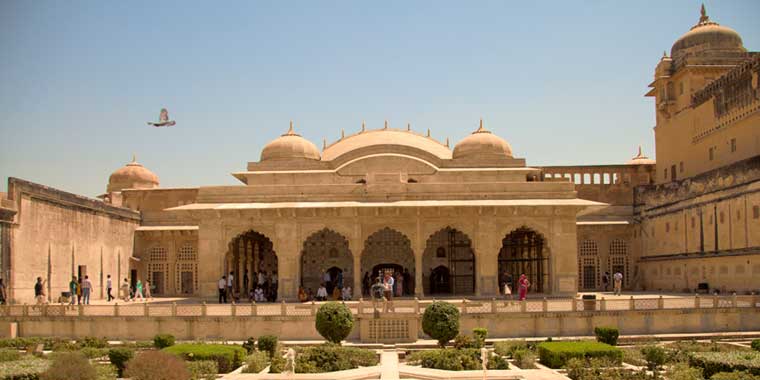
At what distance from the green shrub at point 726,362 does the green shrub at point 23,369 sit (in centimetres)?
1044

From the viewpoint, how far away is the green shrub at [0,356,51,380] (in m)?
11.9

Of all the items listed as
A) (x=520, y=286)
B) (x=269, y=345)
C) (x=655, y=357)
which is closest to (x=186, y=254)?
(x=520, y=286)

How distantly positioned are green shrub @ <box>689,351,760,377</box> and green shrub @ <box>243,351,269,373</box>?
7.51 metres

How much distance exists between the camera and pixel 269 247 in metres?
31.8

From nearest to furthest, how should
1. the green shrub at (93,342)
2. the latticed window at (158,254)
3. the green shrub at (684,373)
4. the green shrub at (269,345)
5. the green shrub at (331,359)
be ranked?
the green shrub at (684,373)
the green shrub at (331,359)
the green shrub at (269,345)
the green shrub at (93,342)
the latticed window at (158,254)

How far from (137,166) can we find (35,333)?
20987mm

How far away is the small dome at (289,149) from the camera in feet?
103

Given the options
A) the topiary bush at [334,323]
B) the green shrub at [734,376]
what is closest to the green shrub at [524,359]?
the green shrub at [734,376]

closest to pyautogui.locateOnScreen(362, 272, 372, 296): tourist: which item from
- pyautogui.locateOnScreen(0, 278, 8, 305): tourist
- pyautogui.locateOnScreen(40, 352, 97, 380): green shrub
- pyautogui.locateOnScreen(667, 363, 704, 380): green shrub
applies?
pyautogui.locateOnScreen(0, 278, 8, 305): tourist

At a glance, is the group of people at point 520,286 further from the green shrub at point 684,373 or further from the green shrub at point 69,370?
the green shrub at point 69,370

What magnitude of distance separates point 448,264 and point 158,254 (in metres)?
12.2

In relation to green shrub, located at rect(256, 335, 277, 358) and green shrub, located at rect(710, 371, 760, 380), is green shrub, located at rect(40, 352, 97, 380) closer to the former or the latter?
green shrub, located at rect(256, 335, 277, 358)

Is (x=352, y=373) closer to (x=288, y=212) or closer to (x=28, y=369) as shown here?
(x=28, y=369)

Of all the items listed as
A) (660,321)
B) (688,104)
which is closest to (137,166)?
(688,104)
